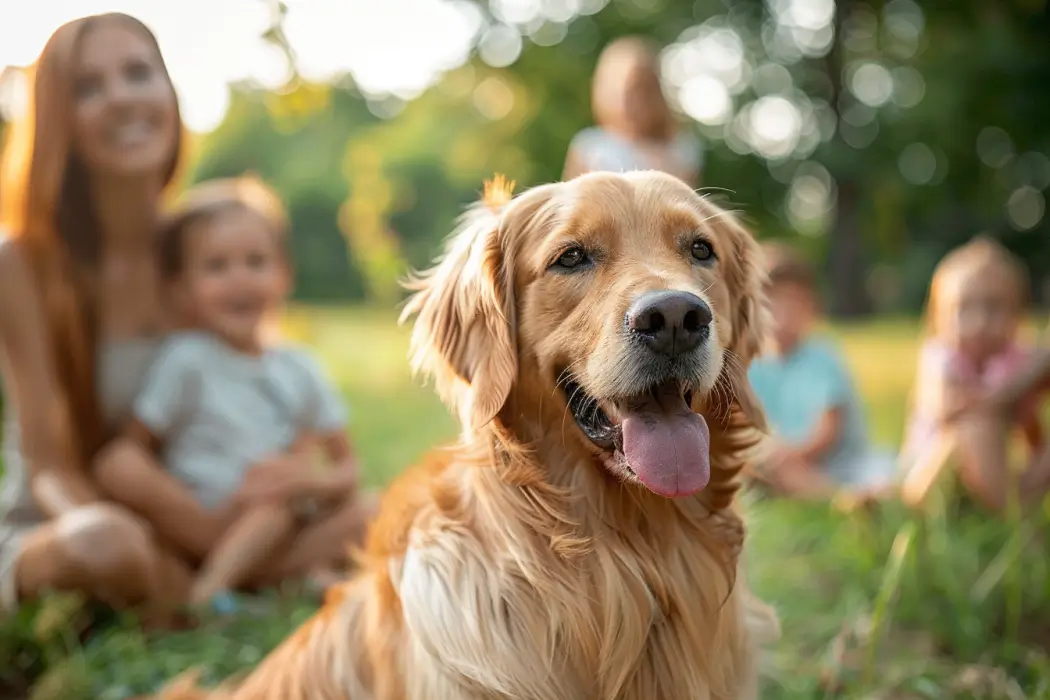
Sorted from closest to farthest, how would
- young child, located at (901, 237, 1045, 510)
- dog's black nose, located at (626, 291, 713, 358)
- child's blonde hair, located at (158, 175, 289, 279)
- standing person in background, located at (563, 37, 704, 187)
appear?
dog's black nose, located at (626, 291, 713, 358) → child's blonde hair, located at (158, 175, 289, 279) → young child, located at (901, 237, 1045, 510) → standing person in background, located at (563, 37, 704, 187)

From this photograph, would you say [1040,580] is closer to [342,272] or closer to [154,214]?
[154,214]

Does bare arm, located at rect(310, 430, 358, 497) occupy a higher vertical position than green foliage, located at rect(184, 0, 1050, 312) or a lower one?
lower

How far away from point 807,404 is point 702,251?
353 cm

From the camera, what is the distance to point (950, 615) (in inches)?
124

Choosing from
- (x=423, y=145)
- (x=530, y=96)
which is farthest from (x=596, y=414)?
(x=530, y=96)

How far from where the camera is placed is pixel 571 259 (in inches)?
82.9

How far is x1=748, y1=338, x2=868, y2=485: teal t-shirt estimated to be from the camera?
531cm

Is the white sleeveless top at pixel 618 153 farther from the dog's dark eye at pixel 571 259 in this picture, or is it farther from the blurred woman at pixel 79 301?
the dog's dark eye at pixel 571 259

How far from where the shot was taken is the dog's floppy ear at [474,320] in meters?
2.09

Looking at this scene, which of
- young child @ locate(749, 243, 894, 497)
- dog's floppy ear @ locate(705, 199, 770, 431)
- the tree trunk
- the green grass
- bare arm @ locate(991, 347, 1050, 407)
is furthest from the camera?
the tree trunk

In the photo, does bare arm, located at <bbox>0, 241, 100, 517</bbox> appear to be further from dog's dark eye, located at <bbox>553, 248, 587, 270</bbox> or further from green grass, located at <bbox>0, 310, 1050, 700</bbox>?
dog's dark eye, located at <bbox>553, 248, 587, 270</bbox>

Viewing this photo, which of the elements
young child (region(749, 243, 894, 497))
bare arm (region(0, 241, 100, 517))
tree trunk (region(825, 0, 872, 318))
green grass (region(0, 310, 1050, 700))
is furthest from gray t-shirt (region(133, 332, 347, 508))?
tree trunk (region(825, 0, 872, 318))

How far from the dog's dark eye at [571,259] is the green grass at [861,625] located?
3.28 feet

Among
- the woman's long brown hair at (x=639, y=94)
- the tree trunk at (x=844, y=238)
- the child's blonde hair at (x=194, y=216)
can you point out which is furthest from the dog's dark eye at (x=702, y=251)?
the tree trunk at (x=844, y=238)
